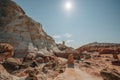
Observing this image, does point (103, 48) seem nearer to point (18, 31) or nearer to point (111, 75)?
point (18, 31)

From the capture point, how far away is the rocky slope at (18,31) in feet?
87.3

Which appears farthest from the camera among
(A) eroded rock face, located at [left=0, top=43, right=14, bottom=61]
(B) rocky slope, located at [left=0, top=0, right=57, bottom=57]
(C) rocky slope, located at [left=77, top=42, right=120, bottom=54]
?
(C) rocky slope, located at [left=77, top=42, right=120, bottom=54]

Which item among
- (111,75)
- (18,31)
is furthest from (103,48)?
(111,75)

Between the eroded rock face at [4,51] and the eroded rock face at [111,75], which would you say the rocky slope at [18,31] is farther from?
the eroded rock face at [111,75]

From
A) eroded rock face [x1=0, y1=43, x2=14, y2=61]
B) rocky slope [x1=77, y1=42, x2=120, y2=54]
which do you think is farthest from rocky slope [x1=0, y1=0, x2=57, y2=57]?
rocky slope [x1=77, y1=42, x2=120, y2=54]

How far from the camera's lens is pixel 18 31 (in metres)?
28.0

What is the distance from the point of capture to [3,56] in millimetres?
20688

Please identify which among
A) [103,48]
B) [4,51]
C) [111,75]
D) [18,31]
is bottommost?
[111,75]

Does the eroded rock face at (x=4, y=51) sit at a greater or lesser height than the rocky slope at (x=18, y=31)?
lesser

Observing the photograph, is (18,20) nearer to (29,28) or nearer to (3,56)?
(29,28)

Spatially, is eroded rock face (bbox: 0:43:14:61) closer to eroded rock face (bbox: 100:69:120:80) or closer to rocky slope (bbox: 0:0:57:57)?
rocky slope (bbox: 0:0:57:57)

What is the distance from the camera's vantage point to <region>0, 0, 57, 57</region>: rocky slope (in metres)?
26.6

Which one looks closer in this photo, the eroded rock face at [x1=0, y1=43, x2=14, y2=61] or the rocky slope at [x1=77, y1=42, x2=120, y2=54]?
the eroded rock face at [x1=0, y1=43, x2=14, y2=61]

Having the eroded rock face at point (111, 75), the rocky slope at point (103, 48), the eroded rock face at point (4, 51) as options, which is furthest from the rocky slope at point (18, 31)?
the rocky slope at point (103, 48)
